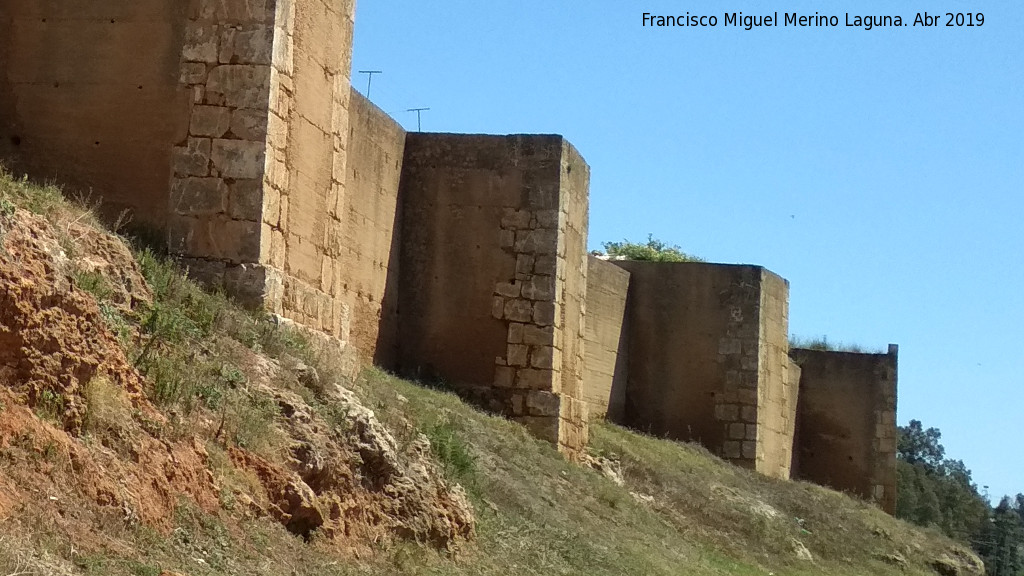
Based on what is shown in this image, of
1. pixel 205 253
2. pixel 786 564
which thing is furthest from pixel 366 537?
pixel 786 564

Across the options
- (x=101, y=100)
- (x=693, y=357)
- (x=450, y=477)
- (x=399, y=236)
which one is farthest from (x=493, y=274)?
(x=693, y=357)

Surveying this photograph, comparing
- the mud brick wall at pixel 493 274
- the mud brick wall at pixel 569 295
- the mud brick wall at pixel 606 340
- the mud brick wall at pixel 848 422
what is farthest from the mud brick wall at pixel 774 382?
the mud brick wall at pixel 493 274

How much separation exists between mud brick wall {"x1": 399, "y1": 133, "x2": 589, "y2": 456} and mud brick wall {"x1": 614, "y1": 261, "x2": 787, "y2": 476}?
5.70 m

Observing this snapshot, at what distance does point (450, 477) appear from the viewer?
974 cm

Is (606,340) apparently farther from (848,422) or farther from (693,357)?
(848,422)

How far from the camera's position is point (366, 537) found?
322 inches

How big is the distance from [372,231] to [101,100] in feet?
18.4

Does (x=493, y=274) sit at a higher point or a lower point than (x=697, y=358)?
higher

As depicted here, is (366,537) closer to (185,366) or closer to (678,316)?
(185,366)

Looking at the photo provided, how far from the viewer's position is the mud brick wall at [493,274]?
52.3 feet

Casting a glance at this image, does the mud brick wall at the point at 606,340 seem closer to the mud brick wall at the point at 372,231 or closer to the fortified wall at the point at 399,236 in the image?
the fortified wall at the point at 399,236

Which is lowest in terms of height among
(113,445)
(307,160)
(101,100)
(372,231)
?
(113,445)

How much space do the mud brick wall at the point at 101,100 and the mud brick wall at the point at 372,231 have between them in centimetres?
451

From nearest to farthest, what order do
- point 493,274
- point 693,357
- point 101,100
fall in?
point 101,100 → point 493,274 → point 693,357
